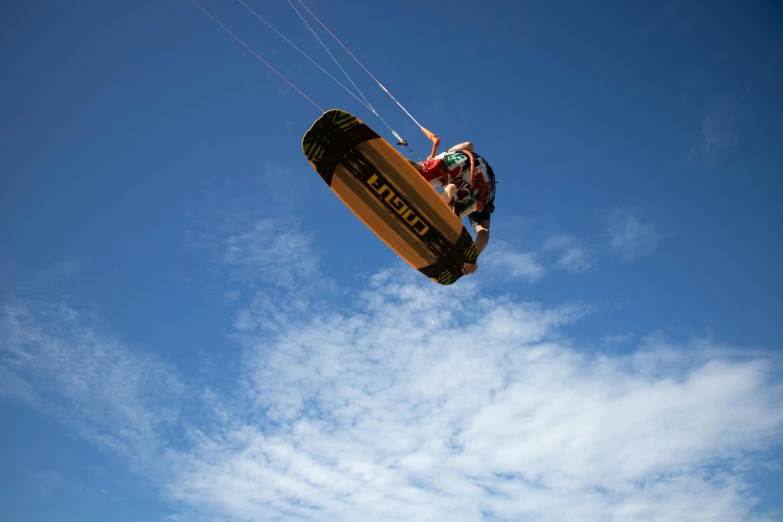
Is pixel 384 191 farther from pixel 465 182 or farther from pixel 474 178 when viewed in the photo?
pixel 474 178

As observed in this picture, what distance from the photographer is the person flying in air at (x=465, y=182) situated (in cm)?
820

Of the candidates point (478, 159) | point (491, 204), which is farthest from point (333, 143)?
point (491, 204)

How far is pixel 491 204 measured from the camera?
888cm

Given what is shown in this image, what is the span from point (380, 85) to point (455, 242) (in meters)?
3.56

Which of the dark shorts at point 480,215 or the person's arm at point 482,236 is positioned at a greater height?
the dark shorts at point 480,215

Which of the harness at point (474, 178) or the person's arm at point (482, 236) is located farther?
the person's arm at point (482, 236)

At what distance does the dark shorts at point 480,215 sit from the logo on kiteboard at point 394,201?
40.1 inches

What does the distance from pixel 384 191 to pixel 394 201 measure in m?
0.24

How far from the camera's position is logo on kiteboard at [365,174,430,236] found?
8.15m

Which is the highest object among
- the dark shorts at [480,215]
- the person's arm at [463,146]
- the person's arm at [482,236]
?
the person's arm at [463,146]

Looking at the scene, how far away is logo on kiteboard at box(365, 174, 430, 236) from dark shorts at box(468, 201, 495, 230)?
1019 mm

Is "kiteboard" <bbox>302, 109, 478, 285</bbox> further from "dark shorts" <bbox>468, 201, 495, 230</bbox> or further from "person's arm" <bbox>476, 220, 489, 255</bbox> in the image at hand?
"dark shorts" <bbox>468, 201, 495, 230</bbox>

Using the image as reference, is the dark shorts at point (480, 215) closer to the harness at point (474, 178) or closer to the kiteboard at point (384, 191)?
the harness at point (474, 178)

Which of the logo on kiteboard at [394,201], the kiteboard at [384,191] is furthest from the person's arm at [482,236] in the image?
the logo on kiteboard at [394,201]
